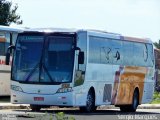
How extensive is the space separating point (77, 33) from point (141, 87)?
739 cm

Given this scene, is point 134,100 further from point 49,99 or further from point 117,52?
point 49,99

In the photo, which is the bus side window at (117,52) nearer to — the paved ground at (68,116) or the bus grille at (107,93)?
the bus grille at (107,93)

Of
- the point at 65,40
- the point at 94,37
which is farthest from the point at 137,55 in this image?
the point at 65,40

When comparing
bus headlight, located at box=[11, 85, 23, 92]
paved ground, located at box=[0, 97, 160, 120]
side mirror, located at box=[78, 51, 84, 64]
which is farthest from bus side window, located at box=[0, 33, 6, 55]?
side mirror, located at box=[78, 51, 84, 64]

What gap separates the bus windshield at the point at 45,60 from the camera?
28766 millimetres

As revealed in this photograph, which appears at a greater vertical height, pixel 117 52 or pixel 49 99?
pixel 117 52

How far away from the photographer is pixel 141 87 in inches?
1396

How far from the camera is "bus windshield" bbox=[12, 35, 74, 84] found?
2877cm

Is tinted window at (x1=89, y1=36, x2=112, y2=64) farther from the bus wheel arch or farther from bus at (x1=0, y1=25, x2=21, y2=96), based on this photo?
bus at (x1=0, y1=25, x2=21, y2=96)

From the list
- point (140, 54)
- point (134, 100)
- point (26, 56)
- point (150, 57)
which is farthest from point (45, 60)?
point (150, 57)

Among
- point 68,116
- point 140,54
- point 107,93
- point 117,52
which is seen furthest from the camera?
point 140,54

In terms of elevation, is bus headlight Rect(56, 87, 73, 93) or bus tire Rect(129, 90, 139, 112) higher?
bus headlight Rect(56, 87, 73, 93)

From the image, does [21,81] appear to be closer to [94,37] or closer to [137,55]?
[94,37]

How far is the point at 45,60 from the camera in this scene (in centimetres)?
2898
